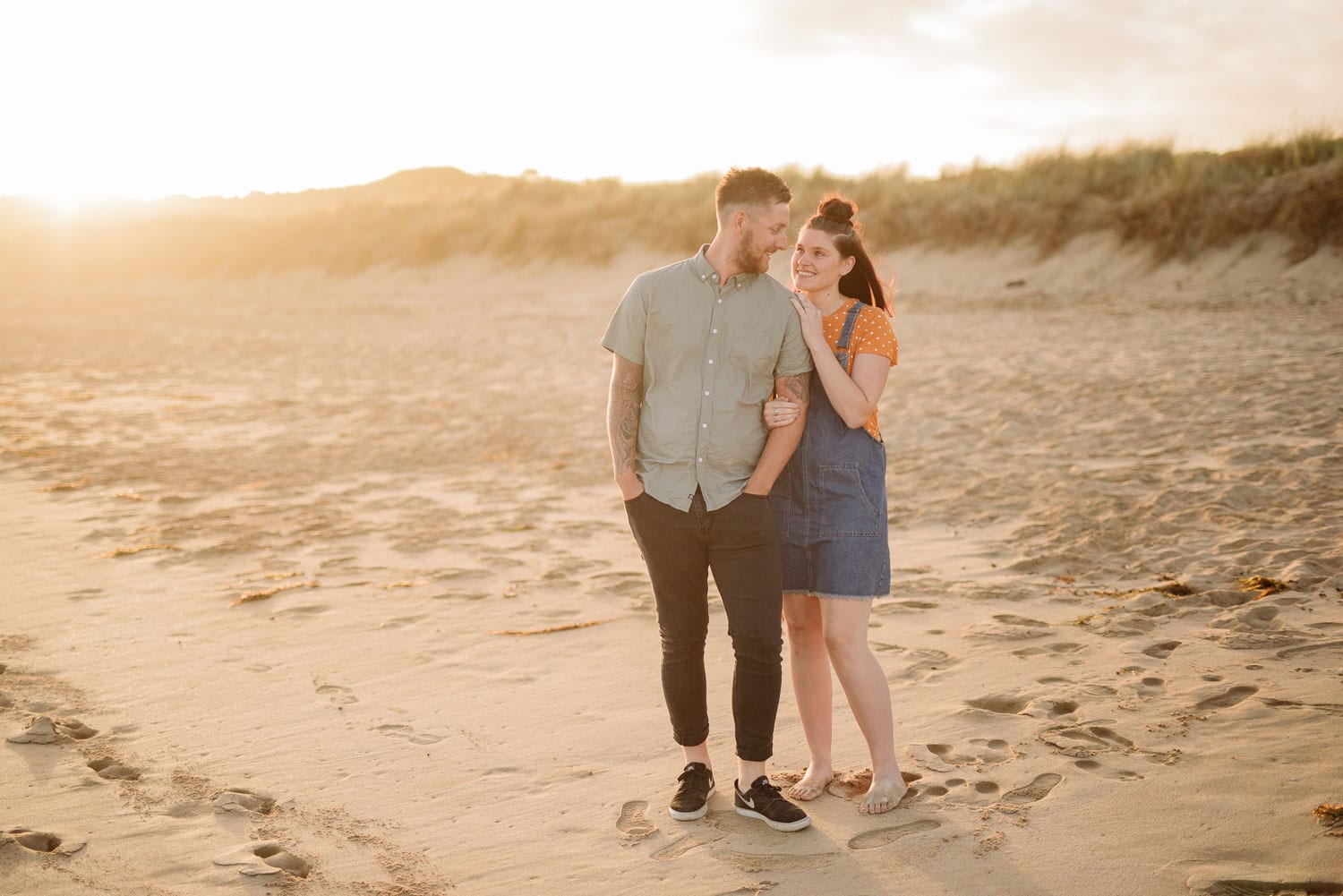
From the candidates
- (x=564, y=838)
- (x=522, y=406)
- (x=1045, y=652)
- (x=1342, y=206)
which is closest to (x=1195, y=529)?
(x=1045, y=652)

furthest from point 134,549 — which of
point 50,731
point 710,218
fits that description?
point 710,218

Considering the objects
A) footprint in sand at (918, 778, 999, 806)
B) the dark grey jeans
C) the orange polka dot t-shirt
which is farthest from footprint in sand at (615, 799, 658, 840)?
the orange polka dot t-shirt

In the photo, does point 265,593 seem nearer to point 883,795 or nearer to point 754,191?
point 883,795

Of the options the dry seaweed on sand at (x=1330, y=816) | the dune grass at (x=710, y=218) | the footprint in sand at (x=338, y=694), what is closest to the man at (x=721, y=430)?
the dry seaweed on sand at (x=1330, y=816)

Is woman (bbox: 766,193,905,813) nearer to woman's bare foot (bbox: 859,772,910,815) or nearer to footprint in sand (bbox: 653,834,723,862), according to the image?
woman's bare foot (bbox: 859,772,910,815)

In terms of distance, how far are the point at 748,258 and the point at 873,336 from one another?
0.47 m

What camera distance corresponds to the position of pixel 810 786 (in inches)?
141

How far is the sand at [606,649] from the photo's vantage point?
10.7 ft

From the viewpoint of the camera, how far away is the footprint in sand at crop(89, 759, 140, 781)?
384 centimetres

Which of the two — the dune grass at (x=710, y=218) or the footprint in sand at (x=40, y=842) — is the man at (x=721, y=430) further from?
the dune grass at (x=710, y=218)

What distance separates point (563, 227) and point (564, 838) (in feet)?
72.3

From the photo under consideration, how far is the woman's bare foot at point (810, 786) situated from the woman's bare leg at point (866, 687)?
0.56 ft

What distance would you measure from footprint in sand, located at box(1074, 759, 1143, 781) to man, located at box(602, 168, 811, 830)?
966 mm

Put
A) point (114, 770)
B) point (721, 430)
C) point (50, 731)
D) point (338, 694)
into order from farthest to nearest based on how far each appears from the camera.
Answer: point (338, 694) < point (50, 731) < point (114, 770) < point (721, 430)
